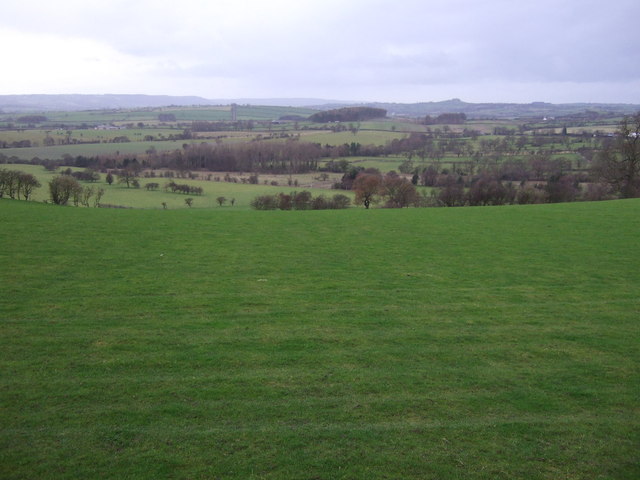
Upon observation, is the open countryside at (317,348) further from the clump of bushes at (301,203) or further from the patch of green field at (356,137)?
the patch of green field at (356,137)

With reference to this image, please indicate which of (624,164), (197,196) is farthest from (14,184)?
(624,164)

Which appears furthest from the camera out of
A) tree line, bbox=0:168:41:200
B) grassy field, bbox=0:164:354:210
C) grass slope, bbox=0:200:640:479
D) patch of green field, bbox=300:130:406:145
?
patch of green field, bbox=300:130:406:145

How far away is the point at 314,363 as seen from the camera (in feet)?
27.6

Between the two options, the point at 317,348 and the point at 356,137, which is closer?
the point at 317,348

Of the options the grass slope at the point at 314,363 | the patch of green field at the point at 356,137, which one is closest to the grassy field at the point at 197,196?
the grass slope at the point at 314,363

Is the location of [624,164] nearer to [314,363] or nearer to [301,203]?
[301,203]

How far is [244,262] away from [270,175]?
57.4 m

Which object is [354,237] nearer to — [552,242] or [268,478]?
[552,242]

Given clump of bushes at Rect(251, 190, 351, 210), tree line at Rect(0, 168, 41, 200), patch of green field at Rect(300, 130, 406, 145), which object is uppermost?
patch of green field at Rect(300, 130, 406, 145)

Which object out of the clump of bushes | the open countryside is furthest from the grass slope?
the clump of bushes

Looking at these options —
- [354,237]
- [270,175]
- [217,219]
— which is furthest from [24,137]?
[354,237]

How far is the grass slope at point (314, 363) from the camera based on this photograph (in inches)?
239

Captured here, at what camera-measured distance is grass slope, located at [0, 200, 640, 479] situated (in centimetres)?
606

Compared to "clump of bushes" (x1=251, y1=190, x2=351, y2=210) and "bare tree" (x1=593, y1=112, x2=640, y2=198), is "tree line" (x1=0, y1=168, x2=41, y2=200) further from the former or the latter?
"bare tree" (x1=593, y1=112, x2=640, y2=198)
